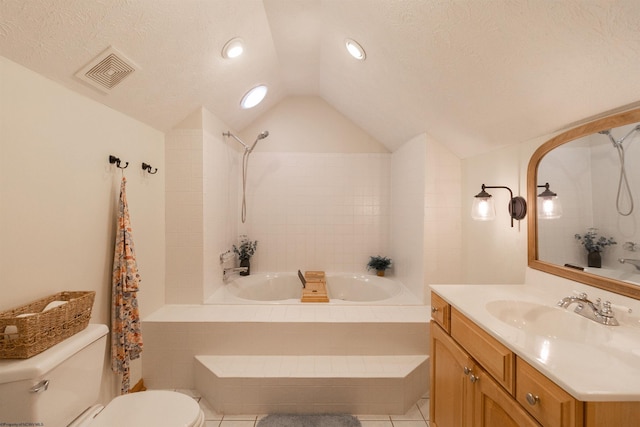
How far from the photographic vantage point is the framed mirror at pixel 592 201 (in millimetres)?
1071

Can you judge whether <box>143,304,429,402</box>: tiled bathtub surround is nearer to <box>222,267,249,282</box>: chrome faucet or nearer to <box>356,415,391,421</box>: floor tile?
<box>356,415,391,421</box>: floor tile

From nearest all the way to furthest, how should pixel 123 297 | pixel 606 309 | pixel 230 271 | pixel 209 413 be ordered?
pixel 606 309 < pixel 123 297 < pixel 209 413 < pixel 230 271

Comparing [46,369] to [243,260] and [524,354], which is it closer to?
[524,354]

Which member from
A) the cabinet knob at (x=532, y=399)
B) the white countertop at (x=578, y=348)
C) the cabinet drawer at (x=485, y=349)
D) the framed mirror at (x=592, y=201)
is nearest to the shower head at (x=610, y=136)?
the framed mirror at (x=592, y=201)

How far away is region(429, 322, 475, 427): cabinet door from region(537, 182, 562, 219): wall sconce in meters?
0.87

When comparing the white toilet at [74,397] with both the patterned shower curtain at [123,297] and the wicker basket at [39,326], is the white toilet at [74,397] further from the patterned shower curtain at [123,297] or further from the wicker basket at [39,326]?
the patterned shower curtain at [123,297]

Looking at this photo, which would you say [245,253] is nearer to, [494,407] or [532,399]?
[494,407]

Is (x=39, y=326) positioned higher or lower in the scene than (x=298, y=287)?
higher

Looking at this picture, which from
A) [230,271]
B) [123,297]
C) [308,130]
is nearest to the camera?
[123,297]

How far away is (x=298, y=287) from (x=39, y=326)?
7.42 ft

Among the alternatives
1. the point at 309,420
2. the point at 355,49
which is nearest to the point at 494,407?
the point at 309,420

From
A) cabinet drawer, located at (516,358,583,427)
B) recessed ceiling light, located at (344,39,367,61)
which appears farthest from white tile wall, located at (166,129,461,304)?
cabinet drawer, located at (516,358,583,427)

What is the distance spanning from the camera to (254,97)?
275cm

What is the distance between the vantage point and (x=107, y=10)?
1200mm
